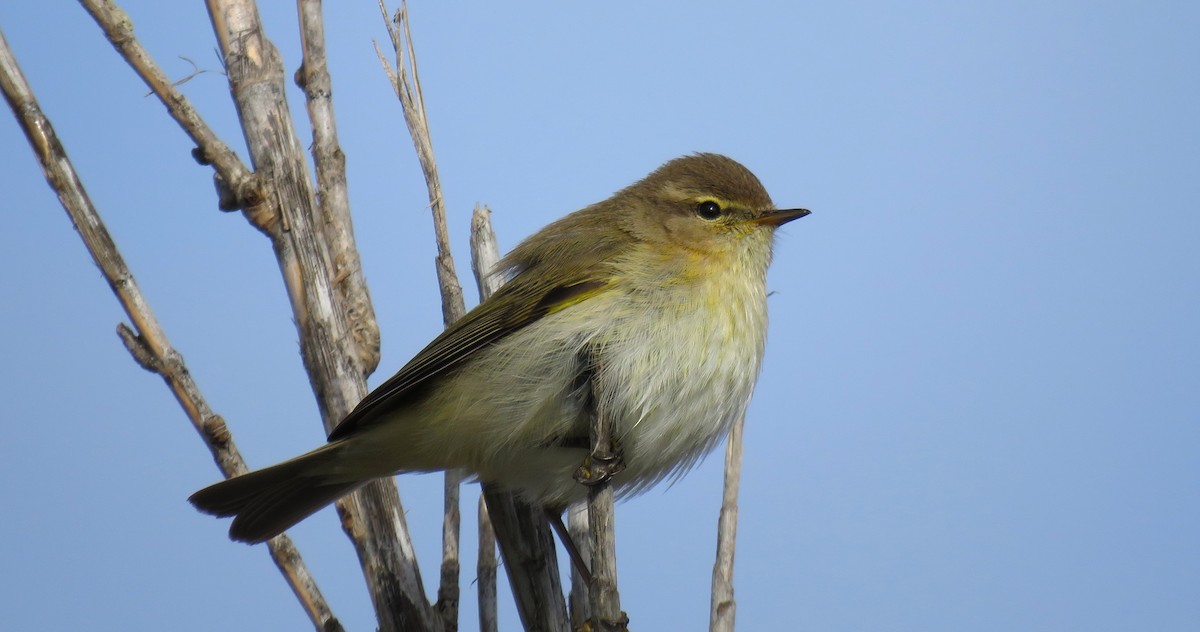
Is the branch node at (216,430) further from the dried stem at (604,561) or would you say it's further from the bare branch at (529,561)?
the dried stem at (604,561)

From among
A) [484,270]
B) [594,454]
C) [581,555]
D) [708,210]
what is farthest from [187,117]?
[581,555]

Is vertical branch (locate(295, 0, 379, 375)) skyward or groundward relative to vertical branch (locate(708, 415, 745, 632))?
skyward

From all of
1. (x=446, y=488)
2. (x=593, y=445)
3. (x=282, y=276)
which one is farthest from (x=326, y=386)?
(x=593, y=445)

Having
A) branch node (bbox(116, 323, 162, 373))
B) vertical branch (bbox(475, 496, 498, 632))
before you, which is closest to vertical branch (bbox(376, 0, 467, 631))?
vertical branch (bbox(475, 496, 498, 632))

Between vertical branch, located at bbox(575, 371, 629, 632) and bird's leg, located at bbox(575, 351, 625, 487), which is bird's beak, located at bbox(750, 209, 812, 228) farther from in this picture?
vertical branch, located at bbox(575, 371, 629, 632)

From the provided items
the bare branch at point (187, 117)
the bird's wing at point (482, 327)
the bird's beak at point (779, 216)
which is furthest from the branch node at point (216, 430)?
the bird's beak at point (779, 216)

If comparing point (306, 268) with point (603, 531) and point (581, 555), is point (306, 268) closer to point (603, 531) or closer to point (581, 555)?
point (603, 531)

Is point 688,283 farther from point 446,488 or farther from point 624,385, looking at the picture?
point 446,488
